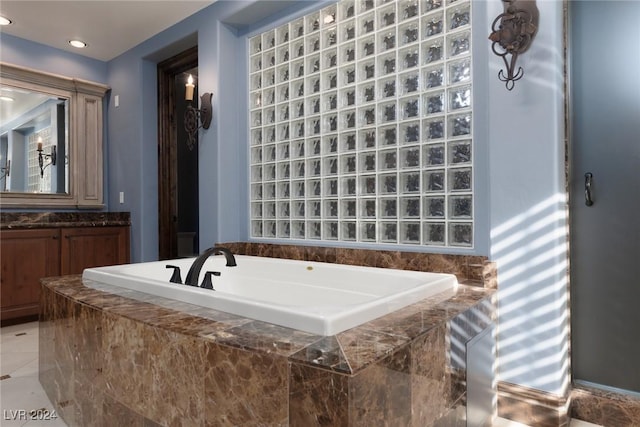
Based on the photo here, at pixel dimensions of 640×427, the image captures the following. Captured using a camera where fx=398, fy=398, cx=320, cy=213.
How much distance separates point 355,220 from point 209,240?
1184mm

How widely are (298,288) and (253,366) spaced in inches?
47.2

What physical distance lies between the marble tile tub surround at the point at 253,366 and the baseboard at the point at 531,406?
1.20 ft

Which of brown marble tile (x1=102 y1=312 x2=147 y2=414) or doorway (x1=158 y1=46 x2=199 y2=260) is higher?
doorway (x1=158 y1=46 x2=199 y2=260)

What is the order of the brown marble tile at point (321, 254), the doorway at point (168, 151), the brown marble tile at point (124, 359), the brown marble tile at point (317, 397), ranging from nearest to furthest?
the brown marble tile at point (317, 397) < the brown marble tile at point (124, 359) < the brown marble tile at point (321, 254) < the doorway at point (168, 151)

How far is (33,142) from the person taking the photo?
3.44m

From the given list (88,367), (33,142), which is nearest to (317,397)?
(88,367)

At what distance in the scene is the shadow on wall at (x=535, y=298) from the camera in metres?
1.57

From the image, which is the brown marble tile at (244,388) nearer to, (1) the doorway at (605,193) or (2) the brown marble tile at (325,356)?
(2) the brown marble tile at (325,356)

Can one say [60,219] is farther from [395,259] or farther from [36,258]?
[395,259]

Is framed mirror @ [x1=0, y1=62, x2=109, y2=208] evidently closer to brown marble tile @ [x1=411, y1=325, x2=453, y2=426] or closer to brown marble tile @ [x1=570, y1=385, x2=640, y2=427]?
brown marble tile @ [x1=411, y1=325, x2=453, y2=426]

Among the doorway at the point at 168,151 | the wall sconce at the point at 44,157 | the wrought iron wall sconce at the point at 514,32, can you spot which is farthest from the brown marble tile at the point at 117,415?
the wall sconce at the point at 44,157

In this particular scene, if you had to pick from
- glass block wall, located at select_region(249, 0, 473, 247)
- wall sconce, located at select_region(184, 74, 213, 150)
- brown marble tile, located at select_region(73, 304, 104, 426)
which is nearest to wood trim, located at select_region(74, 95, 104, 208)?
wall sconce, located at select_region(184, 74, 213, 150)

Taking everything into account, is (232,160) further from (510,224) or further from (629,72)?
(629,72)

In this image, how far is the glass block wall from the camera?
75.9 inches
